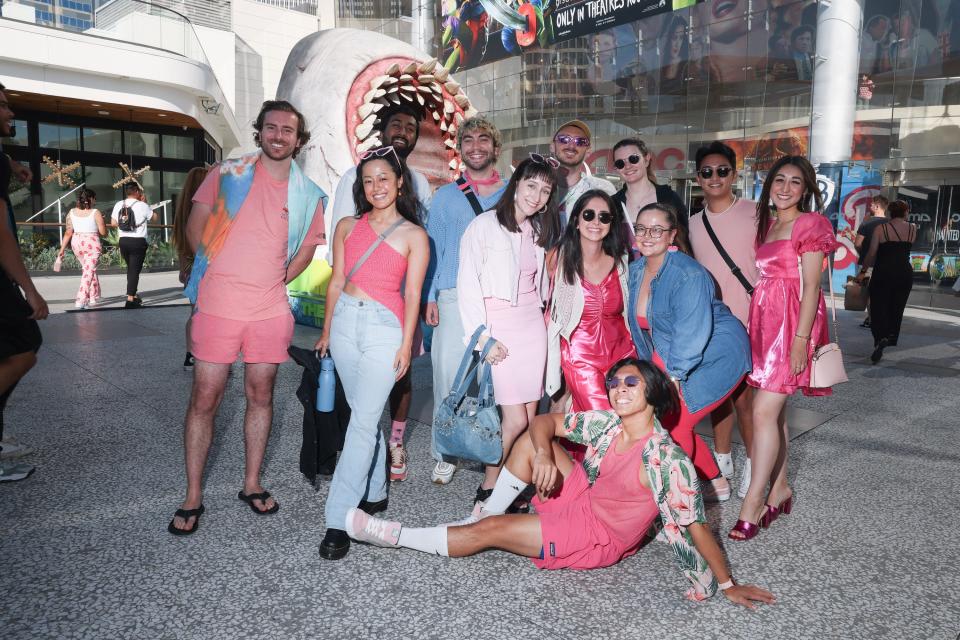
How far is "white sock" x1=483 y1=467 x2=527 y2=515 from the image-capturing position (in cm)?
291

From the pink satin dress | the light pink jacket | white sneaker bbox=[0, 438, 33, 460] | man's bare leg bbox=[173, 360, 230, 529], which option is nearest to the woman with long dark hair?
the light pink jacket

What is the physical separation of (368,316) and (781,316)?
1848 millimetres

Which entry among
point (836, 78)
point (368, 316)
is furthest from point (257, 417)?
point (836, 78)

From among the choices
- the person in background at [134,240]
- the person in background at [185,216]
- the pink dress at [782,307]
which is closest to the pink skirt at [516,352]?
the pink dress at [782,307]

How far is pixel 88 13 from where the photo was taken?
16.4 metres

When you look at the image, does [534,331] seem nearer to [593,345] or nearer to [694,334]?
[593,345]

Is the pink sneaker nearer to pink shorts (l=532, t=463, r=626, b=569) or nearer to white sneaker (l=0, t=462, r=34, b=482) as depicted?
pink shorts (l=532, t=463, r=626, b=569)

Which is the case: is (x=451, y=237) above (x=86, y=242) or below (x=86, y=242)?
above

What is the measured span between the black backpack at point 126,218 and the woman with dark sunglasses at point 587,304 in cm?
877

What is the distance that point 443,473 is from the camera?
12.1ft

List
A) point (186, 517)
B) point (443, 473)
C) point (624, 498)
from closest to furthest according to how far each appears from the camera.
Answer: point (624, 498) < point (186, 517) < point (443, 473)

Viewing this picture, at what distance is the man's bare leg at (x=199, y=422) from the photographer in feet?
9.82

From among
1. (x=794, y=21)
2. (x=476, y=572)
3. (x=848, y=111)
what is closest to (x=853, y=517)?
(x=476, y=572)

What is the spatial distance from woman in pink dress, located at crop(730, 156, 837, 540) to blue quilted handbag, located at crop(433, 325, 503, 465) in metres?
1.17
